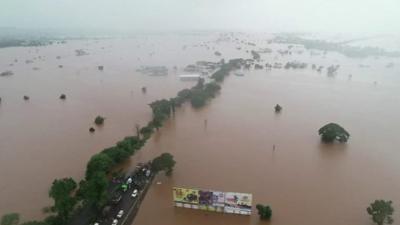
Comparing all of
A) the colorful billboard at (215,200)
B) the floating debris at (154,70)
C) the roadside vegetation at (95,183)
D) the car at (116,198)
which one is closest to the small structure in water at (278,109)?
the roadside vegetation at (95,183)

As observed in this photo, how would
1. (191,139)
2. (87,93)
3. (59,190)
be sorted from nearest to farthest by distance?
(59,190)
(191,139)
(87,93)

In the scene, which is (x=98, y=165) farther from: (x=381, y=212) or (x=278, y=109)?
(x=278, y=109)

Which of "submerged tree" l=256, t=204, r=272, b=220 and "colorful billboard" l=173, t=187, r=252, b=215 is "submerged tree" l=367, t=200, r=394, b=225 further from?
"colorful billboard" l=173, t=187, r=252, b=215

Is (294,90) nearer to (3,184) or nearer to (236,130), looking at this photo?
(236,130)

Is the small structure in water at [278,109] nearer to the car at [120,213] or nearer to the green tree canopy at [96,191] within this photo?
the car at [120,213]

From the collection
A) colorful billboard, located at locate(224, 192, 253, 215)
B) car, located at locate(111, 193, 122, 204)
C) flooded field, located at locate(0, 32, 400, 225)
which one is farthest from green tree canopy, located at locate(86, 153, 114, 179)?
colorful billboard, located at locate(224, 192, 253, 215)

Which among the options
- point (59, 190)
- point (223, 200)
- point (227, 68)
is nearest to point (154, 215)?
point (223, 200)

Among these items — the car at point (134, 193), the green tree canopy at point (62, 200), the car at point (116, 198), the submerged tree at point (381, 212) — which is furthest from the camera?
the car at point (134, 193)
